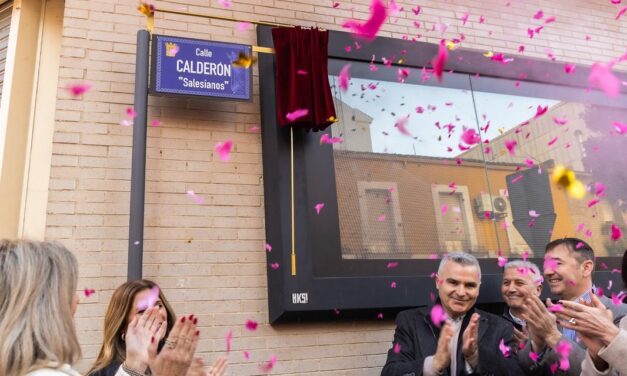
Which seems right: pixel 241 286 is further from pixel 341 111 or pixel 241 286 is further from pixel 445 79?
pixel 445 79

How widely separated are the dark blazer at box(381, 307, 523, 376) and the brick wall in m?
0.49

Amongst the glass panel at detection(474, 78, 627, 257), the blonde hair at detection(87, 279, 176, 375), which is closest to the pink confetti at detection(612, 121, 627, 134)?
the glass panel at detection(474, 78, 627, 257)

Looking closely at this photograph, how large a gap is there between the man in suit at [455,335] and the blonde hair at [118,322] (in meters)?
1.09

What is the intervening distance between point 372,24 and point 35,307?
10.5 ft

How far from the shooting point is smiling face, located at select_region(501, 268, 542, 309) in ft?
11.0

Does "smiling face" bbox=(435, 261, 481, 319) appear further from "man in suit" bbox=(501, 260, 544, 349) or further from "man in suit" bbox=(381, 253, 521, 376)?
"man in suit" bbox=(501, 260, 544, 349)

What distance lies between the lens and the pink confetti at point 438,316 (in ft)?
9.86

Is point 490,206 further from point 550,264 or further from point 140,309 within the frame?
point 140,309

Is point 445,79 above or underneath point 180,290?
above

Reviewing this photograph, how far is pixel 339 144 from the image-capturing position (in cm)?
377

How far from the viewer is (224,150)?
3588 millimetres

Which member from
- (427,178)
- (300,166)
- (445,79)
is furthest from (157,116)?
(445,79)

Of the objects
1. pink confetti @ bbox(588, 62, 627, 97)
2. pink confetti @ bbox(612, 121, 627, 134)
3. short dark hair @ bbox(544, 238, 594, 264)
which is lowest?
short dark hair @ bbox(544, 238, 594, 264)

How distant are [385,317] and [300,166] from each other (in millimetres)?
972
